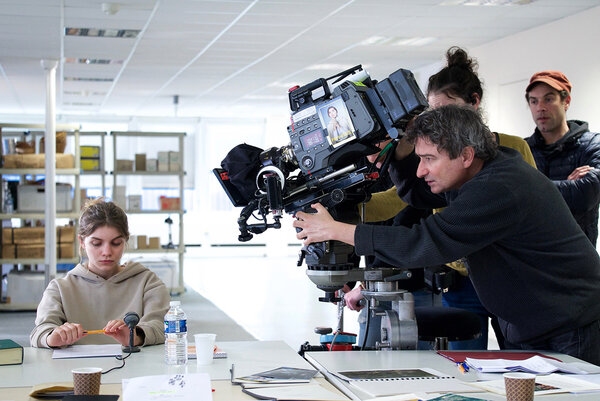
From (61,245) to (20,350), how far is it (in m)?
5.99

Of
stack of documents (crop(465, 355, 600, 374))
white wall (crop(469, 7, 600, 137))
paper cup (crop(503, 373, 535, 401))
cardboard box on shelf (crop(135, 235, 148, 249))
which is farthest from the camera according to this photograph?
cardboard box on shelf (crop(135, 235, 148, 249))

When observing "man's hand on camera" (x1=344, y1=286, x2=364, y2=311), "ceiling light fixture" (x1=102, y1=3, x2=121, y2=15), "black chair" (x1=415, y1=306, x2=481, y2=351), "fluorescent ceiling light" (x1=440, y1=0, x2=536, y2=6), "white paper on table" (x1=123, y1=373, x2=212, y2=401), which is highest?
"ceiling light fixture" (x1=102, y1=3, x2=121, y2=15)

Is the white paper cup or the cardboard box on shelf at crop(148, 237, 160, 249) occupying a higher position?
the cardboard box on shelf at crop(148, 237, 160, 249)

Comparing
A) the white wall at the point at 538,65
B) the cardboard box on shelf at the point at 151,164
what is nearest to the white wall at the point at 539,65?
the white wall at the point at 538,65

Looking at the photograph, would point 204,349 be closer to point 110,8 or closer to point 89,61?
point 110,8

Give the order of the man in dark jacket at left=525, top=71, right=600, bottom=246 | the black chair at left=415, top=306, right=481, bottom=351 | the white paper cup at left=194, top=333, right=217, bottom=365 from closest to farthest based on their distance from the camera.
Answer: the white paper cup at left=194, top=333, right=217, bottom=365, the black chair at left=415, top=306, right=481, bottom=351, the man in dark jacket at left=525, top=71, right=600, bottom=246

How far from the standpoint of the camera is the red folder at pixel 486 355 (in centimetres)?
227

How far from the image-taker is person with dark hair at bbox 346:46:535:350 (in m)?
2.76

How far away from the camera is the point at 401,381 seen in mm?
2006

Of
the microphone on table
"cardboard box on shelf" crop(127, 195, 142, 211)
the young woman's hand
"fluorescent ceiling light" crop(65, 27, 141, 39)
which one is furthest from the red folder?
"cardboard box on shelf" crop(127, 195, 142, 211)

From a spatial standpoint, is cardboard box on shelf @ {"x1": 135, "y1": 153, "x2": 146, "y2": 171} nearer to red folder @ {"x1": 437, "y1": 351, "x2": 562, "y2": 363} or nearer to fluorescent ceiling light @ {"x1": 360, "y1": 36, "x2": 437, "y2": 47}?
fluorescent ceiling light @ {"x1": 360, "y1": 36, "x2": 437, "y2": 47}

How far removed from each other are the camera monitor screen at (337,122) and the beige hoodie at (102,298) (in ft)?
3.34

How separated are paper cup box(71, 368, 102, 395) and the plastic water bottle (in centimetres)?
45

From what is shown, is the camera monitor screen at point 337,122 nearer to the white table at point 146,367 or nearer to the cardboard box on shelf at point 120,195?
the white table at point 146,367
